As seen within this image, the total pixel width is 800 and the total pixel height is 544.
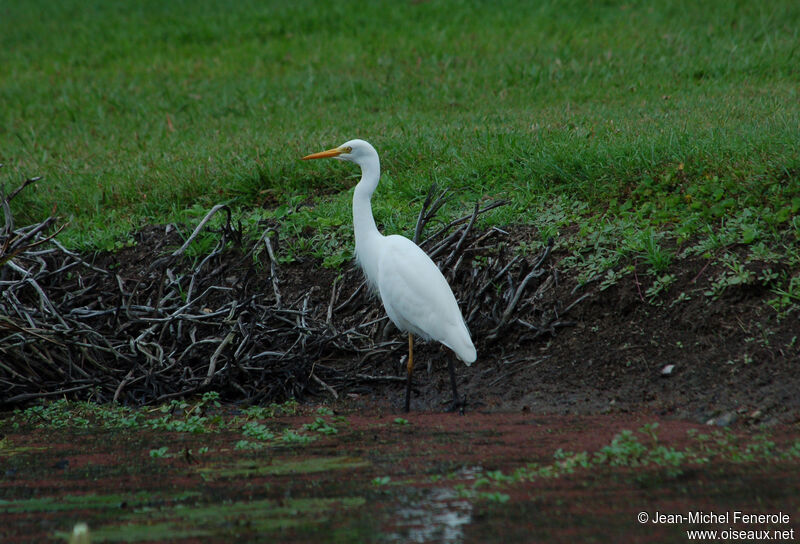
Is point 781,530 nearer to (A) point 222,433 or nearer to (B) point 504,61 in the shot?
(A) point 222,433

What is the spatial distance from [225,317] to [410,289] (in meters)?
1.27

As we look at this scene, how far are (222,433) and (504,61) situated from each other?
22.1 feet

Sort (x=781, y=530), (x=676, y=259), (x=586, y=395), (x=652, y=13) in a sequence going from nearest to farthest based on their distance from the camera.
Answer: (x=781, y=530) → (x=586, y=395) → (x=676, y=259) → (x=652, y=13)

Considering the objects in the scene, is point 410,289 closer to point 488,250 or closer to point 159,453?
point 488,250

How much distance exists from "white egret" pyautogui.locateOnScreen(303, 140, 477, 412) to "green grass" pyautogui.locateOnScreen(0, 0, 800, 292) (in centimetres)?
78

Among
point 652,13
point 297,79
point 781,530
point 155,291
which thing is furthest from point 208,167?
point 652,13

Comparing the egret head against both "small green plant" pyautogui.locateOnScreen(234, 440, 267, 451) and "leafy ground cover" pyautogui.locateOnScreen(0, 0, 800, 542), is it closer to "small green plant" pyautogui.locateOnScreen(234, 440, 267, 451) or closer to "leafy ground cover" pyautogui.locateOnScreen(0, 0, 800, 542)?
"leafy ground cover" pyautogui.locateOnScreen(0, 0, 800, 542)

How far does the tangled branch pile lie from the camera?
4938mm

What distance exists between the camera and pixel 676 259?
4.96 metres

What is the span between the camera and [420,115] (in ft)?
27.6

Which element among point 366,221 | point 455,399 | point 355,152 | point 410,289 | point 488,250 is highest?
point 355,152

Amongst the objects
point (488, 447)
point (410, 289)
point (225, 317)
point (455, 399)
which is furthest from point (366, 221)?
A: point (488, 447)

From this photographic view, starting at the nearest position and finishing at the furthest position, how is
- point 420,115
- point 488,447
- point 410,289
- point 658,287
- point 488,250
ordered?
point 488,447 → point 410,289 → point 658,287 → point 488,250 → point 420,115

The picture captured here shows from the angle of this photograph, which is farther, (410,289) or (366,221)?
(366,221)
